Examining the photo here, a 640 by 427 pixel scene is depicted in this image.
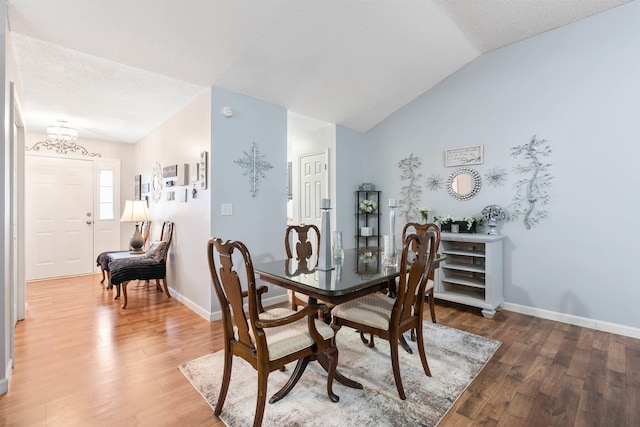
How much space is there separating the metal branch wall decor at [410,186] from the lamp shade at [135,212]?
3.82 m

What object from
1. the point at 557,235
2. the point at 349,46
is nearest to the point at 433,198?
the point at 557,235

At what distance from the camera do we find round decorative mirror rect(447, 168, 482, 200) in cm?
371

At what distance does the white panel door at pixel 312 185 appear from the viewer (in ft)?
15.2

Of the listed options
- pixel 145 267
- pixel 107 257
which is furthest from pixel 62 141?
pixel 145 267

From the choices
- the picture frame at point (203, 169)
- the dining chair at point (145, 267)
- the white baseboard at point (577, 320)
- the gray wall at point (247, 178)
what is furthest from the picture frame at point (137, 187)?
the white baseboard at point (577, 320)

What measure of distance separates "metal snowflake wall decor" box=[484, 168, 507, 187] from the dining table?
5.79 feet

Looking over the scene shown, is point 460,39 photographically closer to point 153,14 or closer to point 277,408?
point 153,14

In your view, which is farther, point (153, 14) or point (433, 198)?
point (433, 198)

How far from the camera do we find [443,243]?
3697mm

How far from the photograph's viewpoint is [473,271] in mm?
3371

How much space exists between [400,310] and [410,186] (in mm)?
2813

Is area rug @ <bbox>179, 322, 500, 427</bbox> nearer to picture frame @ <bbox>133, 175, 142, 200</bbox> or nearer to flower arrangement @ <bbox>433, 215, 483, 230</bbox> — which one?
flower arrangement @ <bbox>433, 215, 483, 230</bbox>

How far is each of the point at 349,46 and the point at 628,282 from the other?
346 cm

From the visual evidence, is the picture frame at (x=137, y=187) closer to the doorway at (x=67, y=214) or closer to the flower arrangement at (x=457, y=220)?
the doorway at (x=67, y=214)
